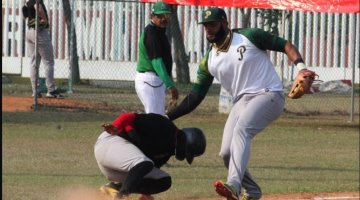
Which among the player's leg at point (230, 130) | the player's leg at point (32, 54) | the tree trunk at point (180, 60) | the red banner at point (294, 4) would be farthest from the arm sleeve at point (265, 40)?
the tree trunk at point (180, 60)

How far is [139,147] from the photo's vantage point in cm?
964


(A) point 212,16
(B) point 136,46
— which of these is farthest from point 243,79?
(B) point 136,46

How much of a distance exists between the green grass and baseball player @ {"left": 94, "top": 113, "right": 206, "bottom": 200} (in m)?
2.44

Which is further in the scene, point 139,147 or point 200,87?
point 200,87

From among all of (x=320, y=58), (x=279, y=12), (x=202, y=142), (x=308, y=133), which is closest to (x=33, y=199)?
(x=202, y=142)

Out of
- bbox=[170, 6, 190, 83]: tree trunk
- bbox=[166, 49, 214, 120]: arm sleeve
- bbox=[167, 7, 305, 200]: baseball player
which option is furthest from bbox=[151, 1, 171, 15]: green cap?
bbox=[170, 6, 190, 83]: tree trunk

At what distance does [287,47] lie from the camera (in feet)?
34.5

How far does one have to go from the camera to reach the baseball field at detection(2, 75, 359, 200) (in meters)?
13.0

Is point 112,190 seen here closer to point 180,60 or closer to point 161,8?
point 161,8

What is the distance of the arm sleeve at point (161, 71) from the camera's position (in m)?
12.9

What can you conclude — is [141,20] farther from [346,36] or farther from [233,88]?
[233,88]

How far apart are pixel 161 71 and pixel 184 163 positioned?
2920 millimetres

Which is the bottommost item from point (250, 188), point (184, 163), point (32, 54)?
point (184, 163)

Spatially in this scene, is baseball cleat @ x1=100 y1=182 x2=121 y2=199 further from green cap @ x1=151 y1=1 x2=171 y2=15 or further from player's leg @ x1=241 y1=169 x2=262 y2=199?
green cap @ x1=151 y1=1 x2=171 y2=15
